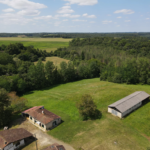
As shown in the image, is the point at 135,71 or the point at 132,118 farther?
the point at 135,71

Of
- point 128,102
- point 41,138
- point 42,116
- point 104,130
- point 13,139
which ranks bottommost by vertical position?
point 41,138

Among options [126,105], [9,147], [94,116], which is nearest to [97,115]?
[94,116]

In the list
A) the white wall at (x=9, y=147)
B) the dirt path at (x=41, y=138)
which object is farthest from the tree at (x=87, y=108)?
the white wall at (x=9, y=147)

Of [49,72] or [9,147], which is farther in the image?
[49,72]

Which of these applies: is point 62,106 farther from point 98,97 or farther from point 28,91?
point 28,91

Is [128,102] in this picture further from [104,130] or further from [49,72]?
[49,72]

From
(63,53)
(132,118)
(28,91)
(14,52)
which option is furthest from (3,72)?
(63,53)

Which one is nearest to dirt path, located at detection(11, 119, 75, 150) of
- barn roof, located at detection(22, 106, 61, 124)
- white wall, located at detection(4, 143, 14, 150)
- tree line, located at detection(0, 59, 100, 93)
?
barn roof, located at detection(22, 106, 61, 124)

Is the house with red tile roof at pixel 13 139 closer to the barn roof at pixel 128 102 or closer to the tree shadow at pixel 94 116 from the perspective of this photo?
the tree shadow at pixel 94 116
